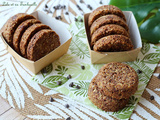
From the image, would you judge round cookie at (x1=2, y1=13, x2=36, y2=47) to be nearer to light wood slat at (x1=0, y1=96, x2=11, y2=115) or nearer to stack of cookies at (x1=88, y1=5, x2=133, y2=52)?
light wood slat at (x1=0, y1=96, x2=11, y2=115)

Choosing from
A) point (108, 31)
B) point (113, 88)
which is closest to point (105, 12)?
point (108, 31)

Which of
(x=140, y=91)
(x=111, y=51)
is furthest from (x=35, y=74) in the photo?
(x=140, y=91)

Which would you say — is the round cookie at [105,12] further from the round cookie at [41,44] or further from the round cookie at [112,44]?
the round cookie at [41,44]

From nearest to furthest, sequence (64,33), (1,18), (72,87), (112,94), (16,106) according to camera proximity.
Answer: (112,94) < (16,106) < (72,87) < (64,33) < (1,18)

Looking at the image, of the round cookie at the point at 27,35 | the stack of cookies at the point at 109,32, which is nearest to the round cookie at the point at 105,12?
the stack of cookies at the point at 109,32

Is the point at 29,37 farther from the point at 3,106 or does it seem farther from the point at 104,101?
the point at 104,101

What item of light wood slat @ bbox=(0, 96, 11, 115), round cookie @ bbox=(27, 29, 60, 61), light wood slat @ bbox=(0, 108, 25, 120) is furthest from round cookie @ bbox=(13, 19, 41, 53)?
light wood slat @ bbox=(0, 108, 25, 120)

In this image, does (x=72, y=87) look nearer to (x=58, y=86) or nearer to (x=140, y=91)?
(x=58, y=86)
